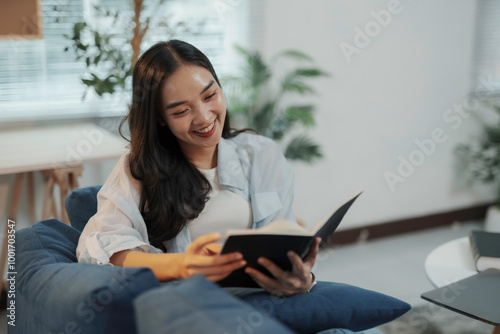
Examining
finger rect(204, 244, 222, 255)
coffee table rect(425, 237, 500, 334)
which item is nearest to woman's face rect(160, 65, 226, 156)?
finger rect(204, 244, 222, 255)

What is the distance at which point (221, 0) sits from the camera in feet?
10.7

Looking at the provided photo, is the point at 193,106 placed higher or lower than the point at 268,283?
higher

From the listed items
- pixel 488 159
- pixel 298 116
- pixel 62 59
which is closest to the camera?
pixel 62 59

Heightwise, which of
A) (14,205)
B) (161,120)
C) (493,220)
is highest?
(161,120)

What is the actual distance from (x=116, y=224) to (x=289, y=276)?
19.3 inches

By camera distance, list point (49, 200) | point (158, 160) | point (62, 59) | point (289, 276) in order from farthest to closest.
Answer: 1. point (62, 59)
2. point (49, 200)
3. point (158, 160)
4. point (289, 276)

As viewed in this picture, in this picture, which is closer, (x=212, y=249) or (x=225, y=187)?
(x=212, y=249)

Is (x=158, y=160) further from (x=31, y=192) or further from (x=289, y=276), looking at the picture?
(x=31, y=192)

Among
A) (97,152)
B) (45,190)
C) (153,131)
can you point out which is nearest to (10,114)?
(45,190)

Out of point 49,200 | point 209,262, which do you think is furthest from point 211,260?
point 49,200

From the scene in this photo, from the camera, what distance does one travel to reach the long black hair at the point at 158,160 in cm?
160

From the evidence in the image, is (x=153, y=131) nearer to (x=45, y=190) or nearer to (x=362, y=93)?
(x=45, y=190)

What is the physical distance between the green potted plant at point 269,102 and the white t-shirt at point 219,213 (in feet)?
4.58

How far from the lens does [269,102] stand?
3219 millimetres
